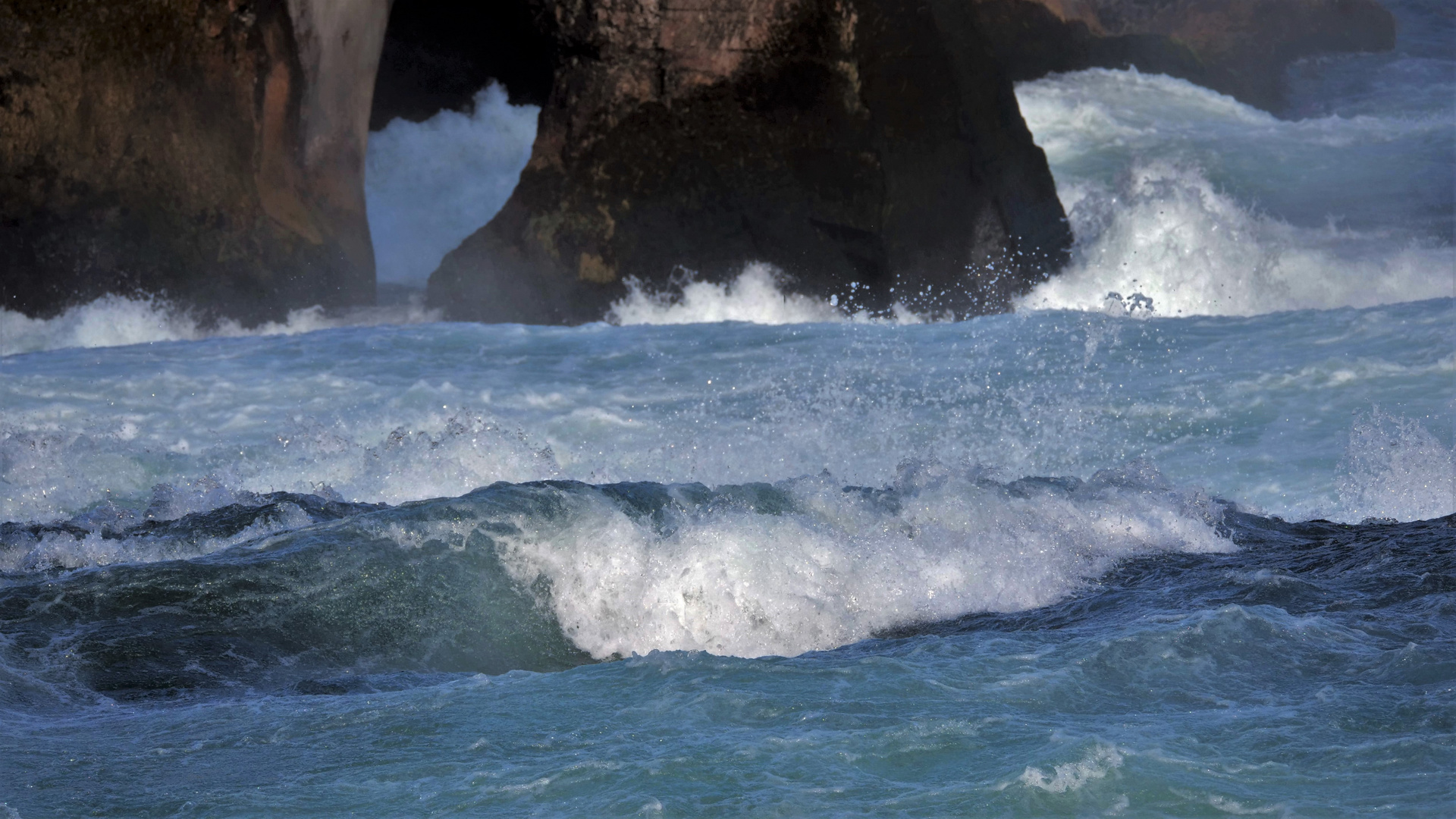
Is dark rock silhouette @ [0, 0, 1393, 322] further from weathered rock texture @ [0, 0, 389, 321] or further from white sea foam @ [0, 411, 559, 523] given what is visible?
white sea foam @ [0, 411, 559, 523]

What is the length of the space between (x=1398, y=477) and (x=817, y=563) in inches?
122

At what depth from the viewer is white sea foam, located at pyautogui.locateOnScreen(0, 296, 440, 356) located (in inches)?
443

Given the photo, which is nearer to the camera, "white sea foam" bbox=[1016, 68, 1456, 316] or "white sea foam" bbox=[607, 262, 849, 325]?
"white sea foam" bbox=[607, 262, 849, 325]

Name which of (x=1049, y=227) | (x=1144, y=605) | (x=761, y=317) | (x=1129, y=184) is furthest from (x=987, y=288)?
(x=1144, y=605)

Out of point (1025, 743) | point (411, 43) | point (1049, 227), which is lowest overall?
point (1025, 743)

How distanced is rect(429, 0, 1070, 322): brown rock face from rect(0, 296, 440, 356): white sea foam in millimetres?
1687

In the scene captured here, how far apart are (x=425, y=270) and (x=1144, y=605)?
12.8 meters

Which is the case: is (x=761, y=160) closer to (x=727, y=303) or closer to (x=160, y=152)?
(x=727, y=303)

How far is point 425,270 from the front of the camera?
634 inches

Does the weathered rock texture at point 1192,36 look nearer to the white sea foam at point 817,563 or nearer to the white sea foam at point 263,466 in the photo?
the white sea foam at point 263,466

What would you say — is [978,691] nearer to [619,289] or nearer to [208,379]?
[208,379]

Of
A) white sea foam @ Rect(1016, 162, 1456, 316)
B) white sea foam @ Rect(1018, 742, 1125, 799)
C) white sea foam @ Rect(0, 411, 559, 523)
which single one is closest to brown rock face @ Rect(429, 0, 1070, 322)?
white sea foam @ Rect(1016, 162, 1456, 316)

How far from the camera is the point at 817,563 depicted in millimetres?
4652

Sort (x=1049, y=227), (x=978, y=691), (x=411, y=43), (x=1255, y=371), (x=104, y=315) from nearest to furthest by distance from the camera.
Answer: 1. (x=978, y=691)
2. (x=1255, y=371)
3. (x=104, y=315)
4. (x=1049, y=227)
5. (x=411, y=43)
